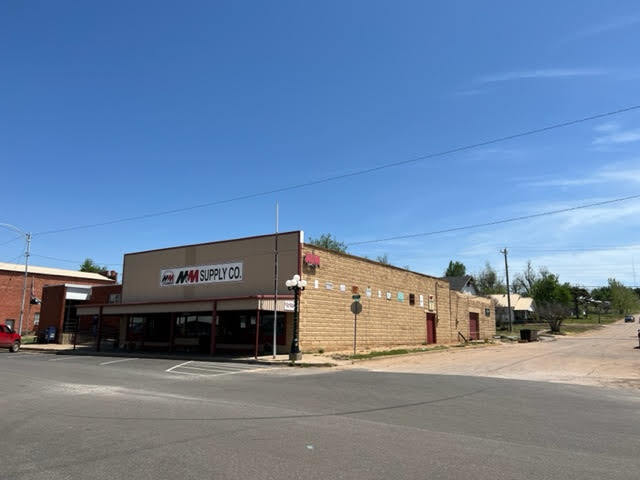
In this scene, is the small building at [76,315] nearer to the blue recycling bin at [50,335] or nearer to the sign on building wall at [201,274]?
the blue recycling bin at [50,335]

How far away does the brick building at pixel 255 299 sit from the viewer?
Answer: 90.6ft

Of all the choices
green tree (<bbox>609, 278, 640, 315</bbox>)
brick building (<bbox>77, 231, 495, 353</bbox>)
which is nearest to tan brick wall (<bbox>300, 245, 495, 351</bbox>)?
brick building (<bbox>77, 231, 495, 353</bbox>)

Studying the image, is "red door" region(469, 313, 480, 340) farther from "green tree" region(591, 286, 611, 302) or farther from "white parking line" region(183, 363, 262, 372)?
"green tree" region(591, 286, 611, 302)

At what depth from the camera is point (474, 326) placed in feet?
169

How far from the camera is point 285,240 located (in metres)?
28.4

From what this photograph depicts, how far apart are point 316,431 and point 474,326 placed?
4700 cm

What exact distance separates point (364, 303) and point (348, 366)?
10780 millimetres

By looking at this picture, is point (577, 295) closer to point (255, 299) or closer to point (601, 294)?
point (601, 294)

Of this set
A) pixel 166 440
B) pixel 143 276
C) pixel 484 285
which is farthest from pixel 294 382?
pixel 484 285

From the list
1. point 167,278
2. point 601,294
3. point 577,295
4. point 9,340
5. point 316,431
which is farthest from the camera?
point 601,294

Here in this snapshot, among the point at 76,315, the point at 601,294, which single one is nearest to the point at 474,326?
the point at 76,315

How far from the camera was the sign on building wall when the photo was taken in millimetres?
30312

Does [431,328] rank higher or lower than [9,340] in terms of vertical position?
higher

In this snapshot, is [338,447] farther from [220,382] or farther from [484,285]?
[484,285]
